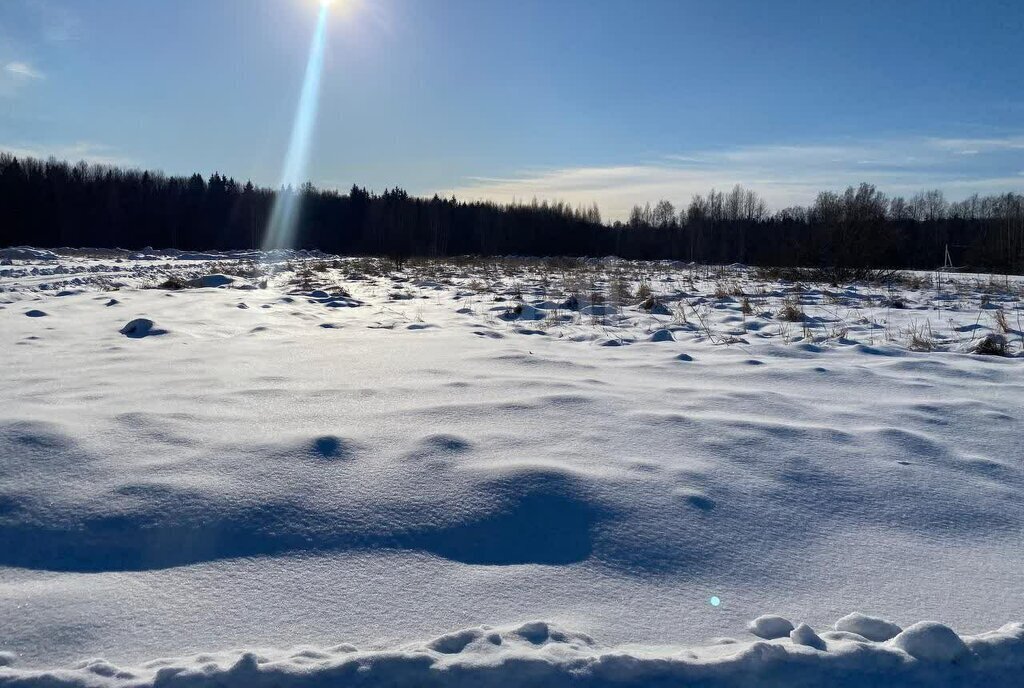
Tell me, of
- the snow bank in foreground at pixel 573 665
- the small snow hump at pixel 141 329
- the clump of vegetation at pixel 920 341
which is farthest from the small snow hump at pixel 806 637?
the small snow hump at pixel 141 329

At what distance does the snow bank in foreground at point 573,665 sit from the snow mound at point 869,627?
0.04 meters

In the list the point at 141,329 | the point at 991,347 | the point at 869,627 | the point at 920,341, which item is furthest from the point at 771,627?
the point at 141,329

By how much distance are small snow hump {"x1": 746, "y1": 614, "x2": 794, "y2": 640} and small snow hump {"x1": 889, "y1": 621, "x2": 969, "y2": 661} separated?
20cm

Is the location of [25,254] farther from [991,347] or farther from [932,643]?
[932,643]

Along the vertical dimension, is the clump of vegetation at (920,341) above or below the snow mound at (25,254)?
below

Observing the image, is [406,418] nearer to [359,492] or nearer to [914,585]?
[359,492]

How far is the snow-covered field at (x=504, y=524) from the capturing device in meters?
1.21

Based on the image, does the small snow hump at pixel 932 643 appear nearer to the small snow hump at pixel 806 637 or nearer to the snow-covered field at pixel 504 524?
the snow-covered field at pixel 504 524

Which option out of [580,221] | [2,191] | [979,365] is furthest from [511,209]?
[979,365]

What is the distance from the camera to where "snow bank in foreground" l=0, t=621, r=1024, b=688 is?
3.71ft

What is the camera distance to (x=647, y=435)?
7.83ft

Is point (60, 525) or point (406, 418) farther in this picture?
point (406, 418)

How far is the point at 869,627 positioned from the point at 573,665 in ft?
2.24

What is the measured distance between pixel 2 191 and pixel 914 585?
185 ft
